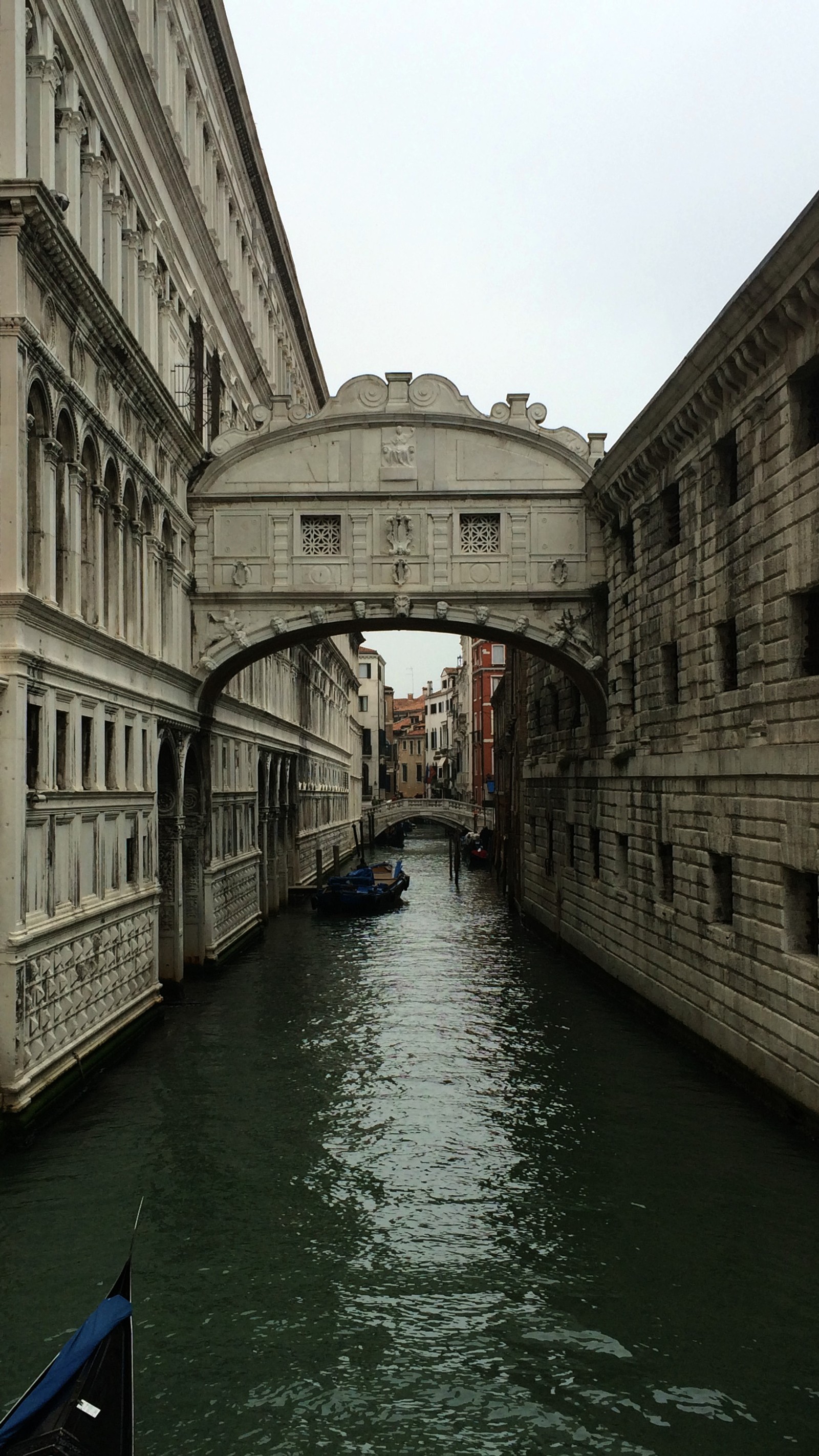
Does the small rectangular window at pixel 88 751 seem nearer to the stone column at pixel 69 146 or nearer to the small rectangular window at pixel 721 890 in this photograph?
the stone column at pixel 69 146

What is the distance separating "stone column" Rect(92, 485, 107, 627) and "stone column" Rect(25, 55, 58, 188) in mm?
3262

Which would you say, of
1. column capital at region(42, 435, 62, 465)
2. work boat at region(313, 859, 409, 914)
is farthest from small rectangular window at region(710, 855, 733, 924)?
work boat at region(313, 859, 409, 914)

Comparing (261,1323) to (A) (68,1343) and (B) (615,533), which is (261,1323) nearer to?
(A) (68,1343)

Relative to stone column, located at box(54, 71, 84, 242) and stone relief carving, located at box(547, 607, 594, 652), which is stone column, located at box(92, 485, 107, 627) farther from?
stone relief carving, located at box(547, 607, 594, 652)

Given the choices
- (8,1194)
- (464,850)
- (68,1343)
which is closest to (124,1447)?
(68,1343)

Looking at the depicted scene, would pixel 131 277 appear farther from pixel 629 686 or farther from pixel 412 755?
pixel 412 755

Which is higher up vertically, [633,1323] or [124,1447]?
[124,1447]

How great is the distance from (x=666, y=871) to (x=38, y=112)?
1122cm

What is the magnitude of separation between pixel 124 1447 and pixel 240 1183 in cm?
517

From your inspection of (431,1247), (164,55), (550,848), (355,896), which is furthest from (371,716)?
(431,1247)

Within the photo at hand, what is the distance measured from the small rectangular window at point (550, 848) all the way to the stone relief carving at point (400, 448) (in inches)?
376

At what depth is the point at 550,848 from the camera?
2675 cm

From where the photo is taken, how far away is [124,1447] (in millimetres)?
5332

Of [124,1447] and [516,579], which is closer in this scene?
[124,1447]
